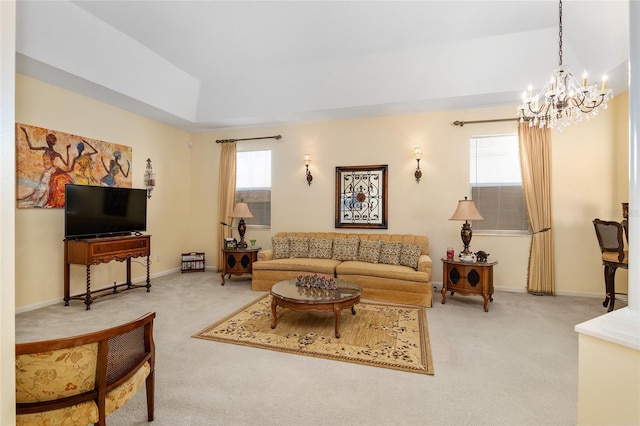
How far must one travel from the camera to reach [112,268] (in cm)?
526

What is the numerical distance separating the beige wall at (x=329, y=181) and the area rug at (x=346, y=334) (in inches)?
81.7

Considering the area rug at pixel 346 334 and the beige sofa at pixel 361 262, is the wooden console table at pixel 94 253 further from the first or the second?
the area rug at pixel 346 334

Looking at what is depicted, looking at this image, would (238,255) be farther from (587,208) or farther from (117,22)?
(587,208)

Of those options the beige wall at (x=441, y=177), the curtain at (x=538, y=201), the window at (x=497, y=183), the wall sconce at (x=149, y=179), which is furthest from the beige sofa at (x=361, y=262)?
the wall sconce at (x=149, y=179)

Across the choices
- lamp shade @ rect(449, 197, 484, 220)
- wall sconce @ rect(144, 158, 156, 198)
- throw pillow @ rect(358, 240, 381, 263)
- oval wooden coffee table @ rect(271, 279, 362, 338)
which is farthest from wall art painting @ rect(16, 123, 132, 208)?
lamp shade @ rect(449, 197, 484, 220)

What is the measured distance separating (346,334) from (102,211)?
157 inches

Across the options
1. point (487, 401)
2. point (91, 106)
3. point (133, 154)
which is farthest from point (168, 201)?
point (487, 401)

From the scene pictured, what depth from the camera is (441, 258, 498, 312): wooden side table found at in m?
4.25

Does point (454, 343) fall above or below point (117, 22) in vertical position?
below

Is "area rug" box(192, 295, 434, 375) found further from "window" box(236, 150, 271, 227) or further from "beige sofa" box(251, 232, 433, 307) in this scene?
"window" box(236, 150, 271, 227)

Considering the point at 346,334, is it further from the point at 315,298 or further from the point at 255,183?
the point at 255,183

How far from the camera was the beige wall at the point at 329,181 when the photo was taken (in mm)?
4383

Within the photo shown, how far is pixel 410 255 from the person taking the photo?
192 inches

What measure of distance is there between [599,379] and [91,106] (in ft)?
20.9
